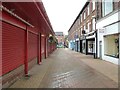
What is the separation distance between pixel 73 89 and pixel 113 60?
11289 mm

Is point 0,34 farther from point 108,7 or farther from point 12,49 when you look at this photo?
point 108,7

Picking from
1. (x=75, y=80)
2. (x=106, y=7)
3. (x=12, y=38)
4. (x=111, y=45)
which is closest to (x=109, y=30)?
(x=111, y=45)

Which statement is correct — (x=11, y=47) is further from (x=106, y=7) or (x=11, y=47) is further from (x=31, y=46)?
(x=106, y=7)

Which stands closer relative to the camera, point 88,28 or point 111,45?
point 111,45

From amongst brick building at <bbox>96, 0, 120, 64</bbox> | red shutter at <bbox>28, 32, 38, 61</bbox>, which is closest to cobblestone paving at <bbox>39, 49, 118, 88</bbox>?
red shutter at <bbox>28, 32, 38, 61</bbox>

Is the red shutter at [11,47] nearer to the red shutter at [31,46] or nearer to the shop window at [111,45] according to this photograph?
the red shutter at [31,46]

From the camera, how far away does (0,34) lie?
7.09 metres

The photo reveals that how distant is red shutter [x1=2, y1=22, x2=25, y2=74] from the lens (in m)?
7.55

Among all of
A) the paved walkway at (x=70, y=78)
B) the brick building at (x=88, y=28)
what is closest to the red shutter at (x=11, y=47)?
the paved walkway at (x=70, y=78)

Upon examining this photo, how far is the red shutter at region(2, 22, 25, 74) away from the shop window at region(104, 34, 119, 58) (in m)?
9.78

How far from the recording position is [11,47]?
27.9 feet

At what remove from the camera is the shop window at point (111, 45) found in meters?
18.0

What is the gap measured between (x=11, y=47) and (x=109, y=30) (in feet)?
41.5

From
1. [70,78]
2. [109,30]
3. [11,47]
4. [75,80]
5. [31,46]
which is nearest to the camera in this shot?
[11,47]
